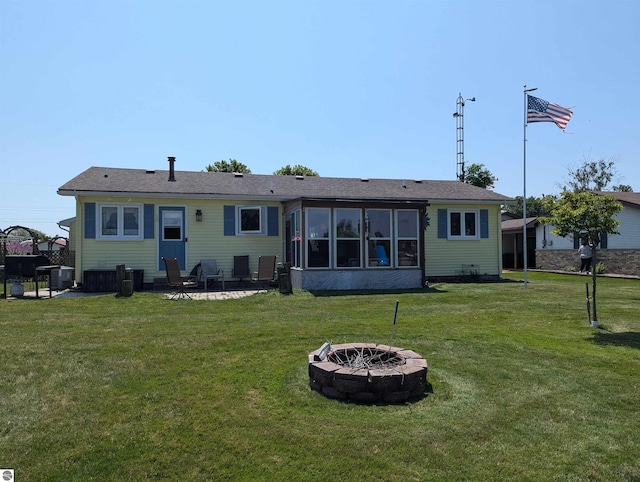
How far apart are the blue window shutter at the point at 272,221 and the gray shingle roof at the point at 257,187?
1.69ft

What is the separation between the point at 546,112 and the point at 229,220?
10.7 m

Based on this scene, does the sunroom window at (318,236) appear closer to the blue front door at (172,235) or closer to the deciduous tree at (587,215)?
the blue front door at (172,235)

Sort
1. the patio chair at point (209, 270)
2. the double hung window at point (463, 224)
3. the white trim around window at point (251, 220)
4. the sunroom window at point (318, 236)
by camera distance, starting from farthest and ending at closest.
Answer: the double hung window at point (463, 224) < the white trim around window at point (251, 220) < the patio chair at point (209, 270) < the sunroom window at point (318, 236)

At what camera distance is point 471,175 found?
109 feet

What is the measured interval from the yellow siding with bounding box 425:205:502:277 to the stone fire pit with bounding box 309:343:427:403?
11.6m

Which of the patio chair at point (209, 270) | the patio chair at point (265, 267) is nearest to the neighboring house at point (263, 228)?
the patio chair at point (209, 270)

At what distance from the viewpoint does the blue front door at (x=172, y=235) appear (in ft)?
44.8

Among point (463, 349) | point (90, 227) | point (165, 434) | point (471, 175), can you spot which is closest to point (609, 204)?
point (463, 349)

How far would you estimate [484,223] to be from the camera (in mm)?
16234

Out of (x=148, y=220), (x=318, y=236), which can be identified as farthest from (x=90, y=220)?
(x=318, y=236)

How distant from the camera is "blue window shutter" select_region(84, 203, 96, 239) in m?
13.1

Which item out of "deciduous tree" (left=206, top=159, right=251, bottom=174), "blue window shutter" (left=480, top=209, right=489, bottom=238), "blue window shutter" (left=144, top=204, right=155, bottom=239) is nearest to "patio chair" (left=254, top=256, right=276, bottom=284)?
"blue window shutter" (left=144, top=204, right=155, bottom=239)

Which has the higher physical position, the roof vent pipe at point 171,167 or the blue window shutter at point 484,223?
the roof vent pipe at point 171,167

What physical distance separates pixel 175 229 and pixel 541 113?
1218cm
